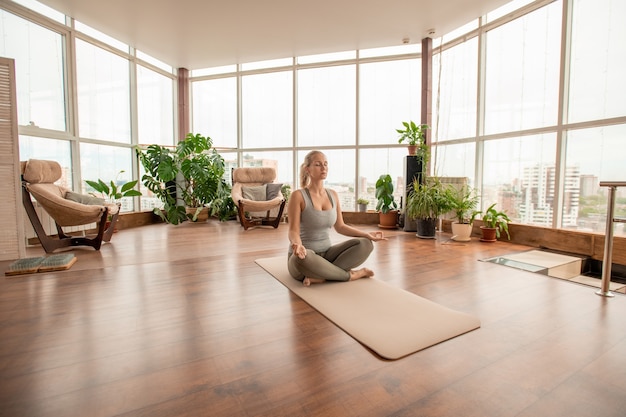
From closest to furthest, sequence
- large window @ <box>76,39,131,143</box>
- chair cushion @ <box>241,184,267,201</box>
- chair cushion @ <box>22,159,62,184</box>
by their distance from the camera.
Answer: chair cushion @ <box>22,159,62,184</box>
large window @ <box>76,39,131,143</box>
chair cushion @ <box>241,184,267,201</box>

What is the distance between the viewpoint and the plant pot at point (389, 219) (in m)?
5.60

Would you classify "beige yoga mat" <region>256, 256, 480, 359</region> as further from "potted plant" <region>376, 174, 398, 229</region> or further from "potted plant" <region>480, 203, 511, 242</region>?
"potted plant" <region>376, 174, 398, 229</region>

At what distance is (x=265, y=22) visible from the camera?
192 inches

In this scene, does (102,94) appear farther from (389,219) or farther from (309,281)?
(389,219)

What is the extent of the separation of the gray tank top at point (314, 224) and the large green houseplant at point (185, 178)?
411cm

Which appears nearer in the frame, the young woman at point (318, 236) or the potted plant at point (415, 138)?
the young woman at point (318, 236)

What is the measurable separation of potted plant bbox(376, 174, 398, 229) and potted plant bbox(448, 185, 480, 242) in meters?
1.07

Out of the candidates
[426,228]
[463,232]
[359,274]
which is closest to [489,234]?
[463,232]

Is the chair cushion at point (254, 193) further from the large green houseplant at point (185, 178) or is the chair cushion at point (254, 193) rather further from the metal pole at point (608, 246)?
the metal pole at point (608, 246)

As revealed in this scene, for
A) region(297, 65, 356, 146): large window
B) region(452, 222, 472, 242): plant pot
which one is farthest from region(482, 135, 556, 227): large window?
region(297, 65, 356, 146): large window

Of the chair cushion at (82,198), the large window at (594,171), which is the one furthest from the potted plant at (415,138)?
the chair cushion at (82,198)

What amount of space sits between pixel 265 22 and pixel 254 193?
2.84m

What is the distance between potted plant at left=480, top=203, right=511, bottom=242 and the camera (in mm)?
4395

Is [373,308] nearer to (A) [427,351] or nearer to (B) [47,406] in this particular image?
(A) [427,351]
